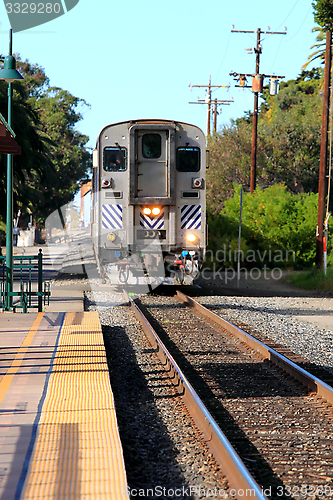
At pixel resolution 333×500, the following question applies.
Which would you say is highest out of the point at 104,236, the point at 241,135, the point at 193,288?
the point at 241,135

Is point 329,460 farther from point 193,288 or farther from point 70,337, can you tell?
point 193,288

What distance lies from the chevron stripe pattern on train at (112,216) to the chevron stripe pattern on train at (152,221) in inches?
22.1

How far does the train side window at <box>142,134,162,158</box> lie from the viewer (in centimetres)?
1484

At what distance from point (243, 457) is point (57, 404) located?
1.85 metres

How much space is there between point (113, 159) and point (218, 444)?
1098 cm

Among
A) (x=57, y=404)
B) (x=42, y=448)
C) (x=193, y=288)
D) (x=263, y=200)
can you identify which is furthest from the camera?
(x=263, y=200)

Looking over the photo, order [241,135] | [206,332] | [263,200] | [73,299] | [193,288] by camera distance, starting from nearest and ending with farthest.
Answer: [206,332] → [73,299] → [193,288] → [263,200] → [241,135]

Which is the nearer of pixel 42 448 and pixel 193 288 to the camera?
pixel 42 448

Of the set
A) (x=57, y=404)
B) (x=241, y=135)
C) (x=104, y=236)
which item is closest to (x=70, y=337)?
(x=57, y=404)

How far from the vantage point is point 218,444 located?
4.73 metres

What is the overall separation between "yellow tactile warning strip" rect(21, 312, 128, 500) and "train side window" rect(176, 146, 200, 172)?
842 centimetres

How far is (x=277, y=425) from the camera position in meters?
5.54

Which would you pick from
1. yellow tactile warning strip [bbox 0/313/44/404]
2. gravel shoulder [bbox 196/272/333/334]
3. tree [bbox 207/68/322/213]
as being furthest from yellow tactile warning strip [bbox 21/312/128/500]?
tree [bbox 207/68/322/213]

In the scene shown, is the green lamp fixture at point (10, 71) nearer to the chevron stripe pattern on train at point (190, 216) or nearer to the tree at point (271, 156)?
the chevron stripe pattern on train at point (190, 216)
